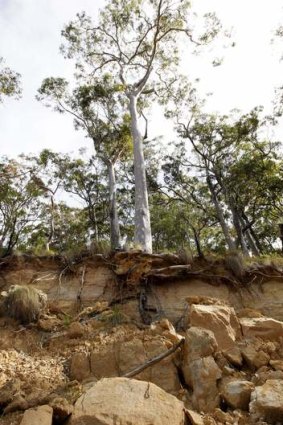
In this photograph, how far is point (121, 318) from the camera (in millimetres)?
5590

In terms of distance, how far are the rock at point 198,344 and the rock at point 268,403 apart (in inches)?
30.9

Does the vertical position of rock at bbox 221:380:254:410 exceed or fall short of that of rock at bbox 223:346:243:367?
it falls short

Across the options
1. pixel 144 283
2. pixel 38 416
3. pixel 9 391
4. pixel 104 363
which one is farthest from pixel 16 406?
pixel 144 283

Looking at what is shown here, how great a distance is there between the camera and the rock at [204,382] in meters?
3.80

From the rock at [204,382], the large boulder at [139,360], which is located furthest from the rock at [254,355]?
the large boulder at [139,360]

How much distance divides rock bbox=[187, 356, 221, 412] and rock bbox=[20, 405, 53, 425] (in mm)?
1532

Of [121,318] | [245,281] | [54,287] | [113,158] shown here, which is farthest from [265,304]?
[113,158]

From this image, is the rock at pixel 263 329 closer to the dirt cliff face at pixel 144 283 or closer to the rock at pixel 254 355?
the rock at pixel 254 355

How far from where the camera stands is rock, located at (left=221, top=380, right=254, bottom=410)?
3645 millimetres

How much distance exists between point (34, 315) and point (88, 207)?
1505 cm

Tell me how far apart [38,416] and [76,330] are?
2037mm

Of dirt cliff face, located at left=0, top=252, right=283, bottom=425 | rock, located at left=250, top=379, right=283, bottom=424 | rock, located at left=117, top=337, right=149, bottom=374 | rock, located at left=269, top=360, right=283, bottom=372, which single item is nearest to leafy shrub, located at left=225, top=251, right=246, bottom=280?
dirt cliff face, located at left=0, top=252, right=283, bottom=425

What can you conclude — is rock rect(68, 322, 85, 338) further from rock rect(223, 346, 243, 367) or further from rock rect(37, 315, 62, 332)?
rock rect(223, 346, 243, 367)

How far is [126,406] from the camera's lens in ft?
10.6
